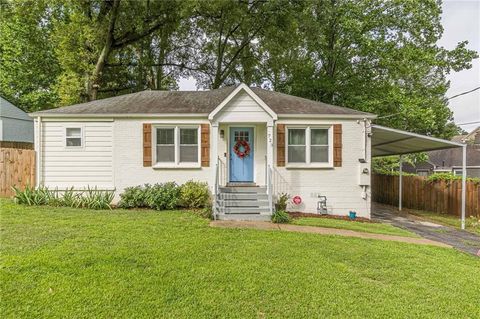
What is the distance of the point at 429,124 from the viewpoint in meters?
15.7

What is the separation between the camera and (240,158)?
10.4 metres

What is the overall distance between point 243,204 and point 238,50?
14.4m

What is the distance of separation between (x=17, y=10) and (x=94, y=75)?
5.76 meters

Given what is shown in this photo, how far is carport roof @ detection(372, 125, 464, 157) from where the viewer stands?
931cm

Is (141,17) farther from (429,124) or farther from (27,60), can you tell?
(429,124)

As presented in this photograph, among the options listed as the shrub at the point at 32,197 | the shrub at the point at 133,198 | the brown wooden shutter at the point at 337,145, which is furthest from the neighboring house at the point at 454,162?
the shrub at the point at 32,197

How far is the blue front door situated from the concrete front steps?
691 mm

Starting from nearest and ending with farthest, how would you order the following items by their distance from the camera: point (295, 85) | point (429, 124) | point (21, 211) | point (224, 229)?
point (224, 229), point (21, 211), point (429, 124), point (295, 85)

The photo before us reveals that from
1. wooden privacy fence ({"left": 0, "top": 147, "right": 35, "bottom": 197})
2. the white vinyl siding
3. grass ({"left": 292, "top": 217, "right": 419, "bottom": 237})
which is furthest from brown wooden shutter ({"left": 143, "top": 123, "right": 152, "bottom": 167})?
grass ({"left": 292, "top": 217, "right": 419, "bottom": 237})

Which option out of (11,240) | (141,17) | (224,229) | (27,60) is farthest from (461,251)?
(27,60)

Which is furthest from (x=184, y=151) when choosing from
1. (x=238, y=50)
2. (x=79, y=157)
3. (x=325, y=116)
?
(x=238, y=50)

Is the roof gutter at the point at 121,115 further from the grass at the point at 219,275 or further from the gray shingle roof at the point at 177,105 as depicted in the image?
the grass at the point at 219,275

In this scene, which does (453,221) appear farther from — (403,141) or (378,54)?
(378,54)

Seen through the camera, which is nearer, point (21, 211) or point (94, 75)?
point (21, 211)
